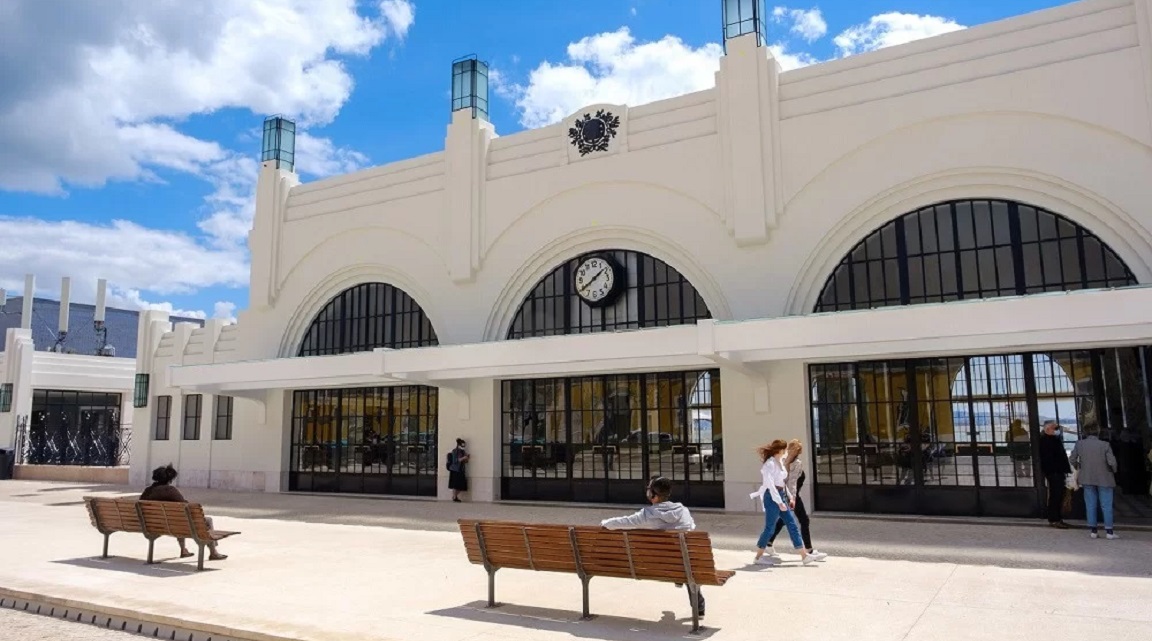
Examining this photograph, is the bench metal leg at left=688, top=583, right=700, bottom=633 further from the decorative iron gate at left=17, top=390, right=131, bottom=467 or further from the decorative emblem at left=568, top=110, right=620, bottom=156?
the decorative iron gate at left=17, top=390, right=131, bottom=467

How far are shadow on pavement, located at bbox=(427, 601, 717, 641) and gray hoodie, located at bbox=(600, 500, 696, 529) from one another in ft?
2.54

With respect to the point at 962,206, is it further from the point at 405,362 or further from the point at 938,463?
the point at 405,362

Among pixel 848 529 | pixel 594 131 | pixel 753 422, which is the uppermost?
pixel 594 131

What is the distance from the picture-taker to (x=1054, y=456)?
1205cm

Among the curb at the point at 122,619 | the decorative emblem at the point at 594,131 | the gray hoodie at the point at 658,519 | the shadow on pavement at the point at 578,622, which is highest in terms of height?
the decorative emblem at the point at 594,131

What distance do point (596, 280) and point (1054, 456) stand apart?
9.16 metres

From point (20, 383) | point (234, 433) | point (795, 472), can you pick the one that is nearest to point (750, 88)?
point (795, 472)

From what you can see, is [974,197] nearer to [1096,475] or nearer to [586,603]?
[1096,475]

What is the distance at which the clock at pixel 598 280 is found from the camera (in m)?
17.4

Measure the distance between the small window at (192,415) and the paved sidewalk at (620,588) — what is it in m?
11.2

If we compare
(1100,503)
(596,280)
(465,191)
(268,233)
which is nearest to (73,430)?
(268,233)

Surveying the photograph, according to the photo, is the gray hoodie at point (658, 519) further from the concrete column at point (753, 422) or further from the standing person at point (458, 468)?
the standing person at point (458, 468)

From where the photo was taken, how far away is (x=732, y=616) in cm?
700

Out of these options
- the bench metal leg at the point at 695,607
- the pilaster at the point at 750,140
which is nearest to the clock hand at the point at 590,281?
the pilaster at the point at 750,140
